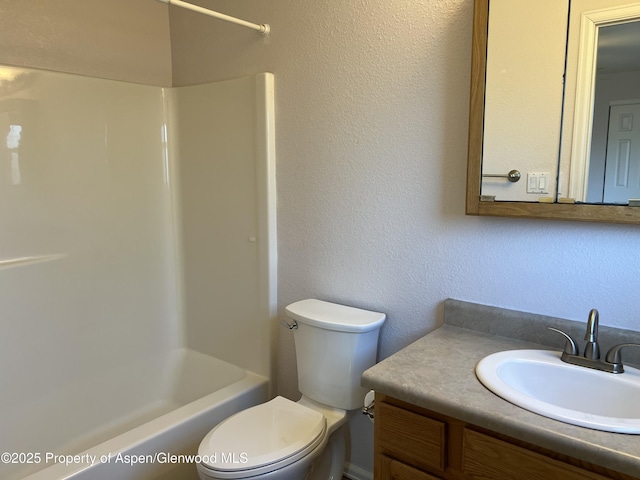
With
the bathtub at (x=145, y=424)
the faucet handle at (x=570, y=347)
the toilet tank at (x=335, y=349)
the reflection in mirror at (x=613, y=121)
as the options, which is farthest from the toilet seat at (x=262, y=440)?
the reflection in mirror at (x=613, y=121)

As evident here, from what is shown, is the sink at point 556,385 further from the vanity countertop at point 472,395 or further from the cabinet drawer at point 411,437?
the cabinet drawer at point 411,437

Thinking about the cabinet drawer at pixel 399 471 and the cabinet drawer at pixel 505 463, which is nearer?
the cabinet drawer at pixel 505 463

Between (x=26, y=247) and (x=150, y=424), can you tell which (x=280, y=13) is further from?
(x=150, y=424)

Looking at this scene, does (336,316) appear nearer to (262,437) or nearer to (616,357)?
(262,437)

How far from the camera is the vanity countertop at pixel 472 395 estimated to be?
99 cm

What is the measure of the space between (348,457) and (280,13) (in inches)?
75.3

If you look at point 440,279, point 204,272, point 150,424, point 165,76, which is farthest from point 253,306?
point 165,76

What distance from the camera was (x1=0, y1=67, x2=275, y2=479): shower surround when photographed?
208cm

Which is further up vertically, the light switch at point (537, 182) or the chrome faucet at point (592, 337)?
the light switch at point (537, 182)

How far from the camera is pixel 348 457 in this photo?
2.10 m

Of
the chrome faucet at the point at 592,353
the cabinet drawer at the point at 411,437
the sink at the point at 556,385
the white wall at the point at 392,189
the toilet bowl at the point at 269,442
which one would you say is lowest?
the toilet bowl at the point at 269,442

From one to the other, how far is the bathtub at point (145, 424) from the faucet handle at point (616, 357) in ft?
4.73

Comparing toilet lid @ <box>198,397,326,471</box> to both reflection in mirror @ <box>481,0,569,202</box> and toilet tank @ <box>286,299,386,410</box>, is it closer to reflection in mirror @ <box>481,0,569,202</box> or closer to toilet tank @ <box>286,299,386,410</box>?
toilet tank @ <box>286,299,386,410</box>

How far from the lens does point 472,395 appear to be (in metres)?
1.20
